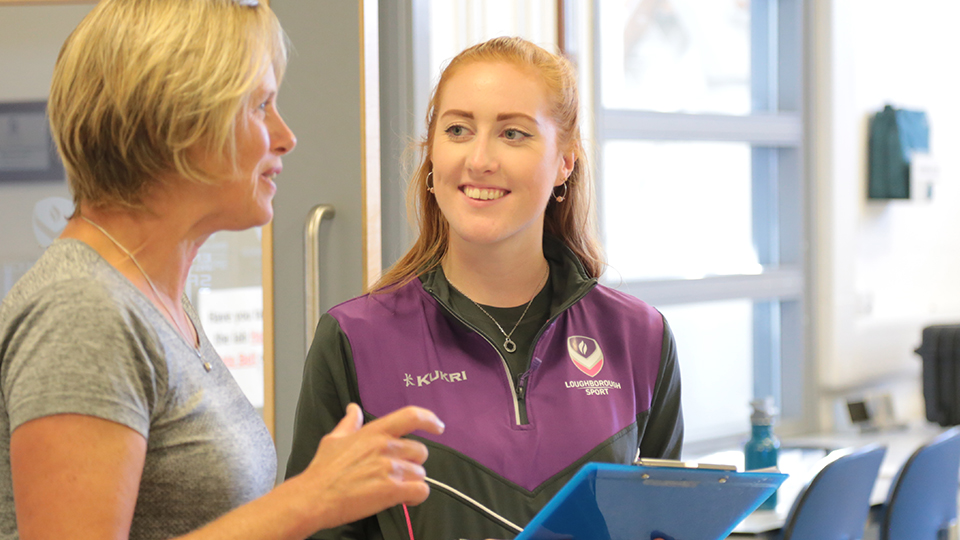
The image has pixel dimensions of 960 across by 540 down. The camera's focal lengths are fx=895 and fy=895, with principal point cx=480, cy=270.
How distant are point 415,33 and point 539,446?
1.27m

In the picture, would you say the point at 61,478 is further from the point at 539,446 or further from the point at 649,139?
the point at 649,139

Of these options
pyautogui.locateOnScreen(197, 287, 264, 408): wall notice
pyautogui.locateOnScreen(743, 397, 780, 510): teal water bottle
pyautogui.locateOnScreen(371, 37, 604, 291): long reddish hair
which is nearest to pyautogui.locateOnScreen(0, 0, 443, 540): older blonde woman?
pyautogui.locateOnScreen(371, 37, 604, 291): long reddish hair

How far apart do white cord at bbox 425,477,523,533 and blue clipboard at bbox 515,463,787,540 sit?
0.20 metres

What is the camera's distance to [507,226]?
4.68 feet

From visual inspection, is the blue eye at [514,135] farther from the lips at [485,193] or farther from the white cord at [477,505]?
the white cord at [477,505]

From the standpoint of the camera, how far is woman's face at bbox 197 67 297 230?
3.15 ft

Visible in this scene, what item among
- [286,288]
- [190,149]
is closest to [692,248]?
[286,288]

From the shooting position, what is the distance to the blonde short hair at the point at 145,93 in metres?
0.88

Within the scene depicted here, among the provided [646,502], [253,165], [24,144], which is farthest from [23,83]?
[646,502]

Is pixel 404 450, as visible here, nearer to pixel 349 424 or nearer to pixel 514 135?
pixel 349 424

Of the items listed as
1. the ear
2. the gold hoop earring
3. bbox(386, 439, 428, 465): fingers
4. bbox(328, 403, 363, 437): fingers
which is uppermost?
the ear

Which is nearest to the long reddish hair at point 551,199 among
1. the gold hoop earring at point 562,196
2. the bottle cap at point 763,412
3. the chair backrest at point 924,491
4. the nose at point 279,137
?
the gold hoop earring at point 562,196

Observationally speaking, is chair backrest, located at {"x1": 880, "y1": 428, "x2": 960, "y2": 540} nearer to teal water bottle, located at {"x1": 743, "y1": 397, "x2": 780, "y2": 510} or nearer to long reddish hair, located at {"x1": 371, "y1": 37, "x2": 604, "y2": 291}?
teal water bottle, located at {"x1": 743, "y1": 397, "x2": 780, "y2": 510}

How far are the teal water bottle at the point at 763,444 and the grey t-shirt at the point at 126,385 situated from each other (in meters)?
1.64
